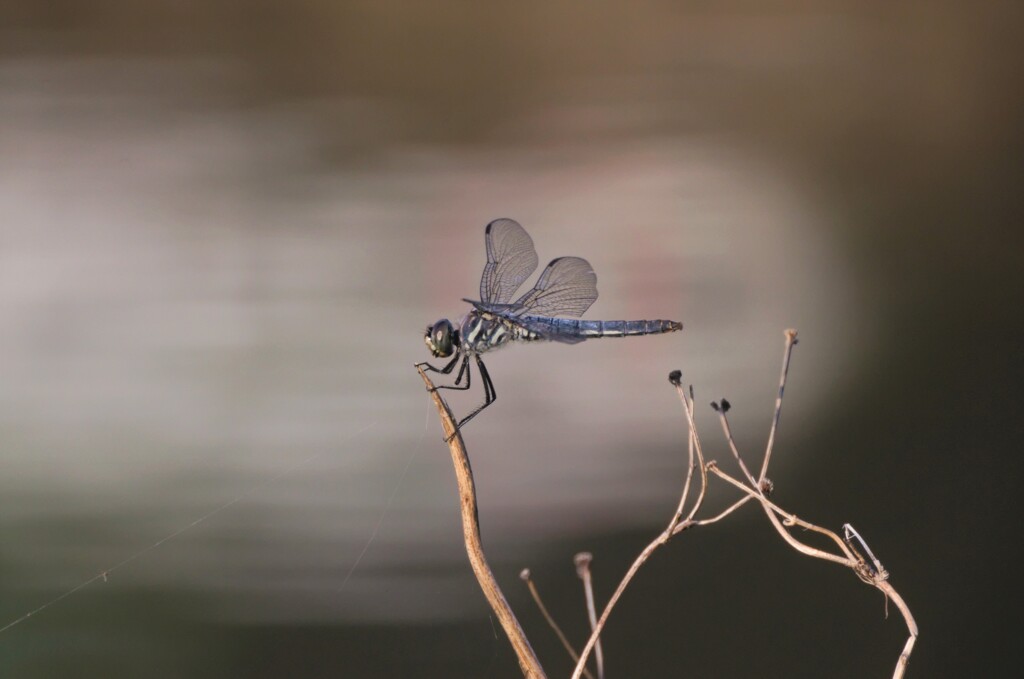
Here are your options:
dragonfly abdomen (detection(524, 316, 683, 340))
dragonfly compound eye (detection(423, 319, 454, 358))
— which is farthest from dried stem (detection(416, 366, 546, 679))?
dragonfly abdomen (detection(524, 316, 683, 340))

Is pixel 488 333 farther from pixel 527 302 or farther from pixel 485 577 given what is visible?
pixel 485 577

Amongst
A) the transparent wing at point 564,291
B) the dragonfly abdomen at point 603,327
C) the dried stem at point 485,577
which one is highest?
the transparent wing at point 564,291

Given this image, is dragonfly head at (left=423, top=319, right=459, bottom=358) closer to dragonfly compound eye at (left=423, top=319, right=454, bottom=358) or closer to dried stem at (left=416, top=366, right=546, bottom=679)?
dragonfly compound eye at (left=423, top=319, right=454, bottom=358)

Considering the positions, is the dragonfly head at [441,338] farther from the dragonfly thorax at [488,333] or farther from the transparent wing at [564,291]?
the transparent wing at [564,291]

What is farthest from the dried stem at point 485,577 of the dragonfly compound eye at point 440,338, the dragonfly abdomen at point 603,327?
the dragonfly abdomen at point 603,327

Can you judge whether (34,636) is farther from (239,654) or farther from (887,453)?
(887,453)

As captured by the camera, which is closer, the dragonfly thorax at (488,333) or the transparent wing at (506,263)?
the dragonfly thorax at (488,333)

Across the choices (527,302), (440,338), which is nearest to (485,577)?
(440,338)

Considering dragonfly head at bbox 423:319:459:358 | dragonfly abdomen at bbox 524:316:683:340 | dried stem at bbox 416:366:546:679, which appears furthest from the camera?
dragonfly abdomen at bbox 524:316:683:340

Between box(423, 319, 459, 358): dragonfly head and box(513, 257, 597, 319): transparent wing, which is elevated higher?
box(513, 257, 597, 319): transparent wing
